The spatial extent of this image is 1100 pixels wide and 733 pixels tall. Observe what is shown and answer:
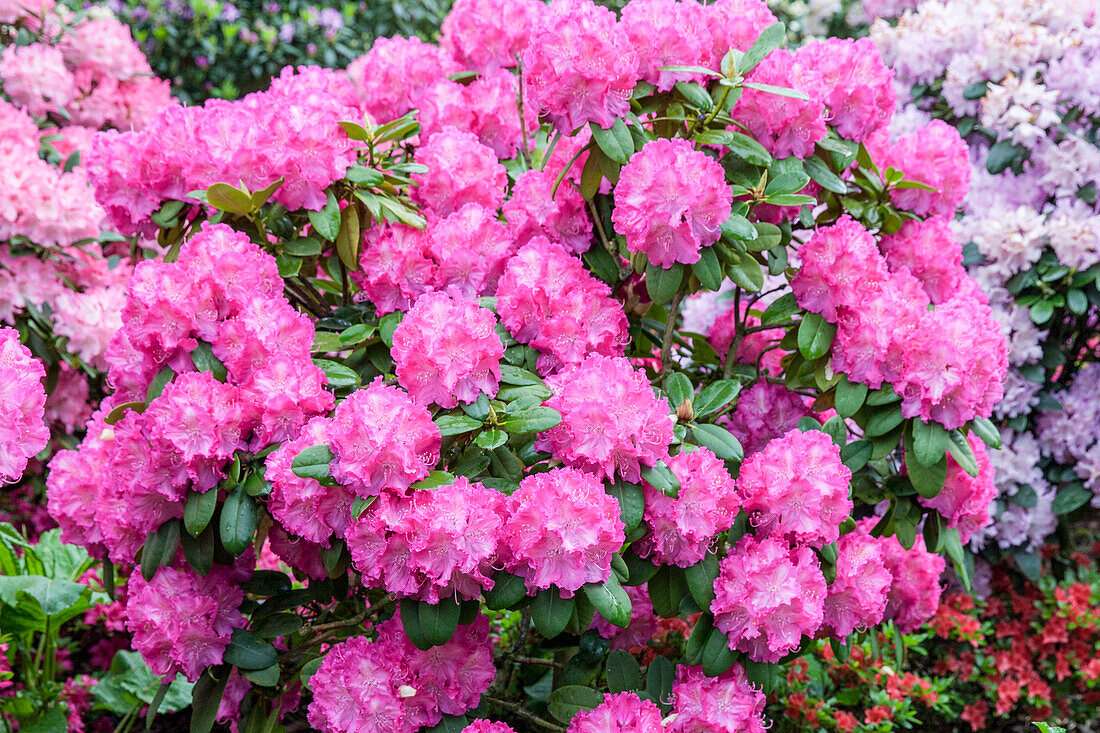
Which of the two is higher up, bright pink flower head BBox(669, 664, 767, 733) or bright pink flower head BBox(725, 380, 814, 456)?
→ bright pink flower head BBox(725, 380, 814, 456)

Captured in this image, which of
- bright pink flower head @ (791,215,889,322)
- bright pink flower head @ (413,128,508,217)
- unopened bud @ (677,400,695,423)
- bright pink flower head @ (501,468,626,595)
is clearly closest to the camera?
bright pink flower head @ (501,468,626,595)

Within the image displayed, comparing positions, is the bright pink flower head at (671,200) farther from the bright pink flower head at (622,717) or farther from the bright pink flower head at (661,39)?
the bright pink flower head at (622,717)

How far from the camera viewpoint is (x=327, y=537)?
1.40 meters

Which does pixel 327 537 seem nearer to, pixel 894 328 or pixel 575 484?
pixel 575 484

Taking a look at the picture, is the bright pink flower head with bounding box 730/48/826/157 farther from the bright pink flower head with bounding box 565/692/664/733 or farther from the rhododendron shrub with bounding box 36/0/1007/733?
the bright pink flower head with bounding box 565/692/664/733

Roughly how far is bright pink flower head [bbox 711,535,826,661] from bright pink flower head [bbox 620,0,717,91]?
2.59 feet

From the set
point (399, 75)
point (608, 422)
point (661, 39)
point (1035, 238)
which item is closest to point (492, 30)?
point (399, 75)

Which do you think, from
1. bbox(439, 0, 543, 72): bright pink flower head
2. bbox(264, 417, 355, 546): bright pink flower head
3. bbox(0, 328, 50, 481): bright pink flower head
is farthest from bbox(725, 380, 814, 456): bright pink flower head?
bbox(0, 328, 50, 481): bright pink flower head

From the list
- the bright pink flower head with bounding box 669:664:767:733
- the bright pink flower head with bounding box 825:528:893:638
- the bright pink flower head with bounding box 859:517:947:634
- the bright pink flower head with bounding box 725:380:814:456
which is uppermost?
the bright pink flower head with bounding box 725:380:814:456

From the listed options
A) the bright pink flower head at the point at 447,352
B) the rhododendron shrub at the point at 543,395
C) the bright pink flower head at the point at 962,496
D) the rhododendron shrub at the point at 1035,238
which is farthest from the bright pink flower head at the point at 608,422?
the rhododendron shrub at the point at 1035,238

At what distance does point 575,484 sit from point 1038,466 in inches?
82.2

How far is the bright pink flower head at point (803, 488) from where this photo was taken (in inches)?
57.7

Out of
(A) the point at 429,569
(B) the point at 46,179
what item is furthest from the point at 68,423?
(A) the point at 429,569

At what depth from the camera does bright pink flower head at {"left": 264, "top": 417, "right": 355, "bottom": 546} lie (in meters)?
1.36
